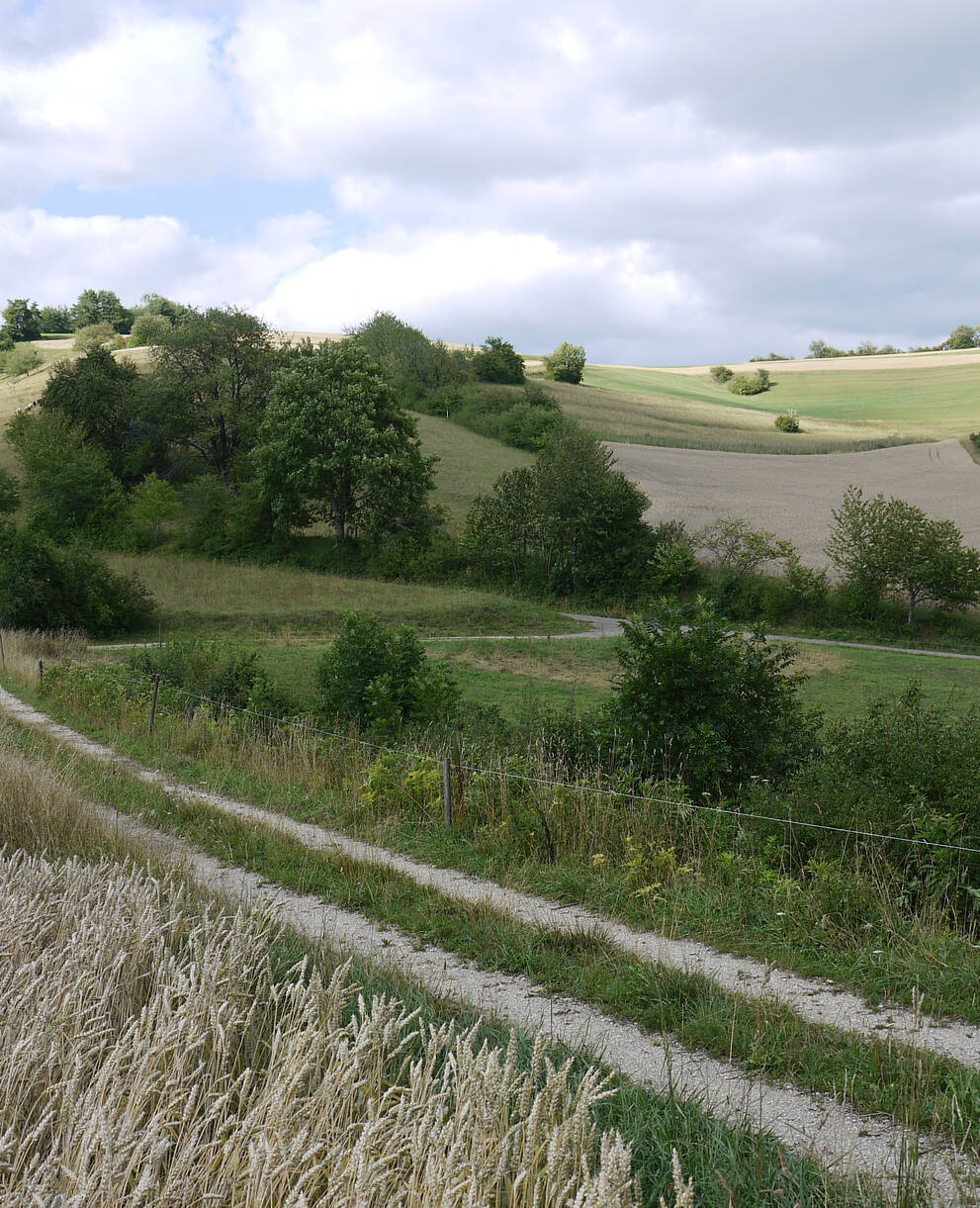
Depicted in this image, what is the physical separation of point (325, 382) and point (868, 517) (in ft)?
90.1

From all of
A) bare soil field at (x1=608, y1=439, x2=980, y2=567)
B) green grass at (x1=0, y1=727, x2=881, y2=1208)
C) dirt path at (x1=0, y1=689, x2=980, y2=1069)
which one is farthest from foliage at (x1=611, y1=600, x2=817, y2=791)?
bare soil field at (x1=608, y1=439, x2=980, y2=567)

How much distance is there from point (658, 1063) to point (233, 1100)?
84.9 inches

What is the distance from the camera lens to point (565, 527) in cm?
4503

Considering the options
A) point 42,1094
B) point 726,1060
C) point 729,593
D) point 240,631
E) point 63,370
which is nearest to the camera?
point 42,1094

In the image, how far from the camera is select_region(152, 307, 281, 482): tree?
59688 millimetres

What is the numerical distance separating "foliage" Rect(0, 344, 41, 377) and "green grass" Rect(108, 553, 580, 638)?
56.6m

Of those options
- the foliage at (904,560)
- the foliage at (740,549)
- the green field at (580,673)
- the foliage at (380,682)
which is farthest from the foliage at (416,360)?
the foliage at (380,682)

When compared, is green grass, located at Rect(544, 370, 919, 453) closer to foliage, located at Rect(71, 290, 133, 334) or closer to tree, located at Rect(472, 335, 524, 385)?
tree, located at Rect(472, 335, 524, 385)

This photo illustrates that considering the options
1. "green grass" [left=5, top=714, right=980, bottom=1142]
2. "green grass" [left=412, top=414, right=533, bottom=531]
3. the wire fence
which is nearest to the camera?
"green grass" [left=5, top=714, right=980, bottom=1142]

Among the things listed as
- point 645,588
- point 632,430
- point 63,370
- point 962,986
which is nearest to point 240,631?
point 645,588

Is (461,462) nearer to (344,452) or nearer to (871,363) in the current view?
(344,452)

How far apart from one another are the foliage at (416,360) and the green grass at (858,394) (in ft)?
71.9

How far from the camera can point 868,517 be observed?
125 ft

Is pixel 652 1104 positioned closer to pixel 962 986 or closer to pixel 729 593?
pixel 962 986
